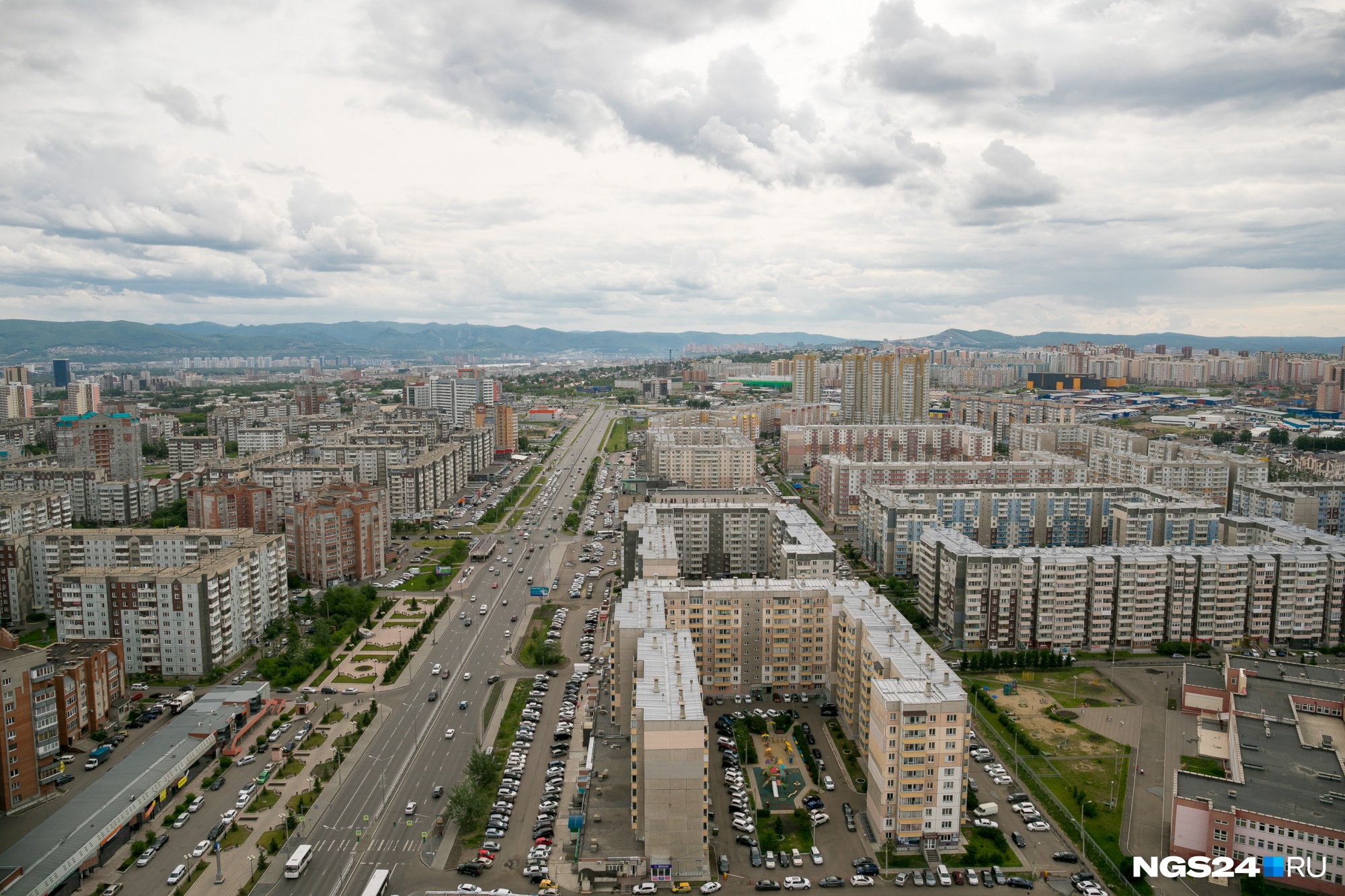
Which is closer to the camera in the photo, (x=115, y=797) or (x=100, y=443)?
(x=115, y=797)

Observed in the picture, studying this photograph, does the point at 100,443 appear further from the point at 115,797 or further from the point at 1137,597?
the point at 1137,597

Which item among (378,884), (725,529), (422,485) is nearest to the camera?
(378,884)

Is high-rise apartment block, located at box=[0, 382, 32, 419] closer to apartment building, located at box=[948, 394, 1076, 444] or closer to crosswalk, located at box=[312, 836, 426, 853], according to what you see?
crosswalk, located at box=[312, 836, 426, 853]

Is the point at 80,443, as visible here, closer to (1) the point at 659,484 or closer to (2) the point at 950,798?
(1) the point at 659,484

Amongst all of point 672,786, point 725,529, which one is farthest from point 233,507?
point 672,786

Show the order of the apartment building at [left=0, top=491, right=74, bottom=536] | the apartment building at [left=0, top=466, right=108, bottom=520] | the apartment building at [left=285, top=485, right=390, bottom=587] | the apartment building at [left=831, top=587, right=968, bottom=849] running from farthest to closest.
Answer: the apartment building at [left=0, top=466, right=108, bottom=520]
the apartment building at [left=285, top=485, right=390, bottom=587]
the apartment building at [left=0, top=491, right=74, bottom=536]
the apartment building at [left=831, top=587, right=968, bottom=849]

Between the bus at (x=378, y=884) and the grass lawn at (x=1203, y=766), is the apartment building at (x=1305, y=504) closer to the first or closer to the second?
the grass lawn at (x=1203, y=766)

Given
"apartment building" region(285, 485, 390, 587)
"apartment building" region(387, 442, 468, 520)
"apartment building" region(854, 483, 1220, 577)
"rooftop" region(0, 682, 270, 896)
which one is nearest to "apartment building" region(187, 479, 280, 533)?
"apartment building" region(285, 485, 390, 587)
